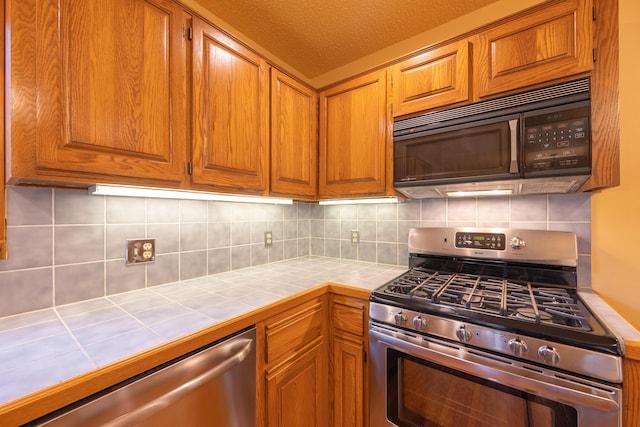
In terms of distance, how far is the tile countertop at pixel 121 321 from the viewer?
64 centimetres

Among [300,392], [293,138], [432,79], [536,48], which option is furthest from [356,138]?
[300,392]

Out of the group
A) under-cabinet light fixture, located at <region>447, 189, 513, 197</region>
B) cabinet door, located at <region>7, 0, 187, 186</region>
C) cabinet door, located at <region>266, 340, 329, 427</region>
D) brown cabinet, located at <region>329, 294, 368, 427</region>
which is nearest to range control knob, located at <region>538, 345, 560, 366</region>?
brown cabinet, located at <region>329, 294, 368, 427</region>

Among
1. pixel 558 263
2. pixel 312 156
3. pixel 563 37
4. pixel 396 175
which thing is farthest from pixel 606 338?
pixel 312 156

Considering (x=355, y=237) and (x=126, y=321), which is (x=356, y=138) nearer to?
(x=355, y=237)

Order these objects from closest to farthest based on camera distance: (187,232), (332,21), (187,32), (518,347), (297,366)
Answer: (518,347) → (187,32) → (297,366) → (187,232) → (332,21)

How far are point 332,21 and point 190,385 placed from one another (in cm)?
196

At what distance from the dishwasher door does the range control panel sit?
1.23 m

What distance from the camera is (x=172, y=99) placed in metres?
1.06

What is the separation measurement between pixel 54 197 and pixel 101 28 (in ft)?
2.18

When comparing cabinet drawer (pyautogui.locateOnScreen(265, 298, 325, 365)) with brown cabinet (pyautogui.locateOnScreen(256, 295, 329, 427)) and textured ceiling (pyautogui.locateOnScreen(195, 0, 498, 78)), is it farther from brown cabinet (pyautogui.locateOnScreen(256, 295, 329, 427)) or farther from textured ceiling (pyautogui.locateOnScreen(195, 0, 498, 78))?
textured ceiling (pyautogui.locateOnScreen(195, 0, 498, 78))

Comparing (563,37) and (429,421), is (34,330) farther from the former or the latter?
(563,37)

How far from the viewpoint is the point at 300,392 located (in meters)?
1.21

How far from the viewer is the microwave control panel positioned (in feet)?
3.37

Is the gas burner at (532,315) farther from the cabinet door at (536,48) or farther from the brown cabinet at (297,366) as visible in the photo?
the cabinet door at (536,48)
